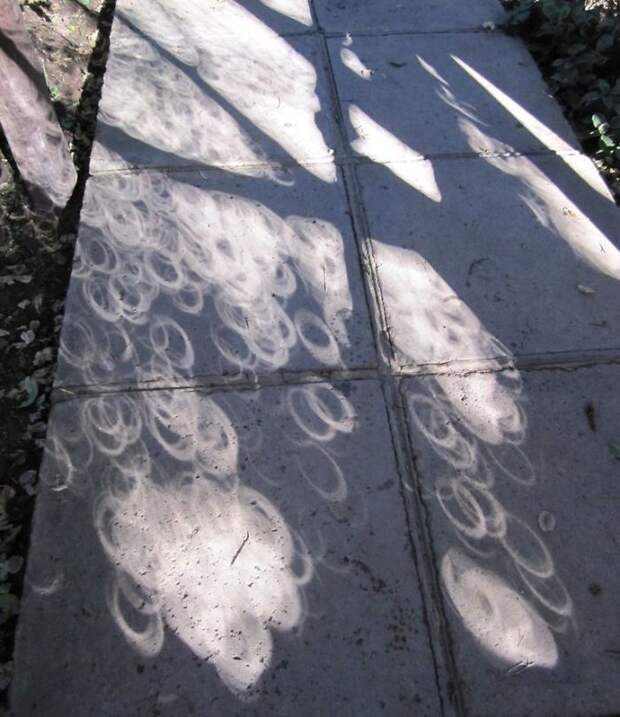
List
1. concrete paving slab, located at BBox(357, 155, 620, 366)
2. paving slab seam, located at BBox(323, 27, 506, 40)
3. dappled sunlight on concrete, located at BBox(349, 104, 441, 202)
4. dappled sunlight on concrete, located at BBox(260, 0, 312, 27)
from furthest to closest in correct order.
A: 1. dappled sunlight on concrete, located at BBox(260, 0, 312, 27)
2. paving slab seam, located at BBox(323, 27, 506, 40)
3. dappled sunlight on concrete, located at BBox(349, 104, 441, 202)
4. concrete paving slab, located at BBox(357, 155, 620, 366)

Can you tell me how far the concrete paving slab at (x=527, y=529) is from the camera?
1.72 metres

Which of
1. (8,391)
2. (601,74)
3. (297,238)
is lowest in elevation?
(8,391)

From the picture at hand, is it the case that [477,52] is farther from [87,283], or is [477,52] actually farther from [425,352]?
[87,283]

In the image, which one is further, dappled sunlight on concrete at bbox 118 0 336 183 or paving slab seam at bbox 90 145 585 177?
dappled sunlight on concrete at bbox 118 0 336 183

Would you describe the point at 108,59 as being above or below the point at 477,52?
below

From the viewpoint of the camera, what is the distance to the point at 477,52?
12.1 feet

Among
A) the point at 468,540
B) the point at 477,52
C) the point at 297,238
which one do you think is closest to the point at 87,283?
the point at 297,238

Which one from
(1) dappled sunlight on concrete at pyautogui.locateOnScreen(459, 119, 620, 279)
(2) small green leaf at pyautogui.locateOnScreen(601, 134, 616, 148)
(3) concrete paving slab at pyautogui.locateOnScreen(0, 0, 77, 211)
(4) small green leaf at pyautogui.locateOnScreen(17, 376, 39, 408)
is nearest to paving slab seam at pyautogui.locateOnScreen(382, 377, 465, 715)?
(1) dappled sunlight on concrete at pyautogui.locateOnScreen(459, 119, 620, 279)

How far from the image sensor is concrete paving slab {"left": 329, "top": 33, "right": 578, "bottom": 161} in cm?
316

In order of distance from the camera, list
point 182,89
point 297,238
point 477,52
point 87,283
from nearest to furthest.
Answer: point 87,283 → point 297,238 → point 182,89 → point 477,52

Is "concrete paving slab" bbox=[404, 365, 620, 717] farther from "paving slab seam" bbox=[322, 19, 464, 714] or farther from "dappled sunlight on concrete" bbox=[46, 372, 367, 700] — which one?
"dappled sunlight on concrete" bbox=[46, 372, 367, 700]

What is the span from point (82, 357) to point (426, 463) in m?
1.26

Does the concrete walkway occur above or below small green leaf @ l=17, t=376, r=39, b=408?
above

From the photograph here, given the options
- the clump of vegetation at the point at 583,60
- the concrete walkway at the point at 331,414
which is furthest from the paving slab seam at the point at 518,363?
the clump of vegetation at the point at 583,60
